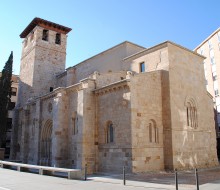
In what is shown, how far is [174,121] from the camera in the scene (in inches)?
591

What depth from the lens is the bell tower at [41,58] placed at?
26.0 meters

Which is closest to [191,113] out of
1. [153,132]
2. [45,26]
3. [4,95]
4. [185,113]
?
[185,113]

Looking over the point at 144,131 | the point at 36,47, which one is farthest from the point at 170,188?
the point at 36,47

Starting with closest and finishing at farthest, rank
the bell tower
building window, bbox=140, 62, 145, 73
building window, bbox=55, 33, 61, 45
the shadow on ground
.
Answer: the shadow on ground < building window, bbox=140, 62, 145, 73 < the bell tower < building window, bbox=55, 33, 61, 45

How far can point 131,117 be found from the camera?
13.4 metres

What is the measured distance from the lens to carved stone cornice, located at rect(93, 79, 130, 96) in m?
14.0

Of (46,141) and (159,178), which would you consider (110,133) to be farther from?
(46,141)

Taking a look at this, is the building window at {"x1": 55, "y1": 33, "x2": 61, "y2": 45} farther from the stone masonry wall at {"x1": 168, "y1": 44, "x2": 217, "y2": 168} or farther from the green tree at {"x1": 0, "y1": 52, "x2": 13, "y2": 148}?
the stone masonry wall at {"x1": 168, "y1": 44, "x2": 217, "y2": 168}

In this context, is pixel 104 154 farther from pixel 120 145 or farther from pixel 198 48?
pixel 198 48

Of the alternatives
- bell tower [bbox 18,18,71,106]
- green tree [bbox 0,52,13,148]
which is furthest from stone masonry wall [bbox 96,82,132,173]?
green tree [bbox 0,52,13,148]

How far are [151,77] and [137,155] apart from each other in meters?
5.12

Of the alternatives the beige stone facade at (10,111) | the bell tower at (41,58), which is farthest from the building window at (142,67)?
the beige stone facade at (10,111)

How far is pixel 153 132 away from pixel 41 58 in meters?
17.3

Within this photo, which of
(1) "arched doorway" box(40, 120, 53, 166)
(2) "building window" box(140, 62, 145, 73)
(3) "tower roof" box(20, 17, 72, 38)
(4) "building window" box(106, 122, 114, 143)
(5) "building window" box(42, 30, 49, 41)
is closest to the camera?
(4) "building window" box(106, 122, 114, 143)
